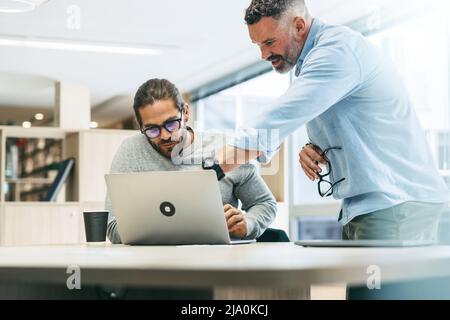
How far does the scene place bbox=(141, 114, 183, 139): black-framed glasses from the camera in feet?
7.38

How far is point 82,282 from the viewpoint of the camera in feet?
3.38

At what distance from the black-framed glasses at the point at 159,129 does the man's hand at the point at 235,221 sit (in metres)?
0.33

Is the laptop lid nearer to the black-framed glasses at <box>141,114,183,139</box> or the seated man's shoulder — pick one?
the black-framed glasses at <box>141,114,183,139</box>

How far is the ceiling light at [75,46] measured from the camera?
588cm

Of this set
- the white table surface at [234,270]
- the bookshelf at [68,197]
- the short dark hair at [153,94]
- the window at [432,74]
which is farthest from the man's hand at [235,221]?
the bookshelf at [68,197]

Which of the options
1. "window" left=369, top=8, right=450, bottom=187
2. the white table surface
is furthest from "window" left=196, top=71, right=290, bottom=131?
the white table surface

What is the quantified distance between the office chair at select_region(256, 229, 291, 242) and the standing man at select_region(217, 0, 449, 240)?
1.69ft

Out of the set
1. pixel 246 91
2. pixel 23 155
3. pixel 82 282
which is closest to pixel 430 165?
pixel 82 282

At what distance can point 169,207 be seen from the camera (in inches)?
69.3

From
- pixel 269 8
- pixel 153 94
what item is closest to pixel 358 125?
pixel 269 8

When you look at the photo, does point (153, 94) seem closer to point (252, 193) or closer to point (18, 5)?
point (252, 193)

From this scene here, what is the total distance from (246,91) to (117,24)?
7.09 feet

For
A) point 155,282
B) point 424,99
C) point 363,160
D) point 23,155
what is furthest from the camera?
point 23,155
